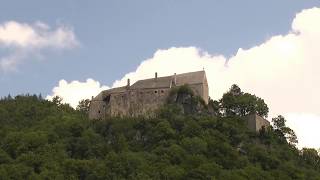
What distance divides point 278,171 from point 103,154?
71.7 ft

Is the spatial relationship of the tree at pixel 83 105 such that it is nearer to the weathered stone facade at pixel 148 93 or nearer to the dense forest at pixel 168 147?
the dense forest at pixel 168 147

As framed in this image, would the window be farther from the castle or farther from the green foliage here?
the green foliage

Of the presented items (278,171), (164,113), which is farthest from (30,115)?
(278,171)

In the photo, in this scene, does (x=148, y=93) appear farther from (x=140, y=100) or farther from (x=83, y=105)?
(x=83, y=105)

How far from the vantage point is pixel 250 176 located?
3054 inches

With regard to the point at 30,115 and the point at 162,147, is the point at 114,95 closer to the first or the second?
the point at 162,147

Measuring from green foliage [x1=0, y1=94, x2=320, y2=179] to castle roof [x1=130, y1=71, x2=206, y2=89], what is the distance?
3576 millimetres

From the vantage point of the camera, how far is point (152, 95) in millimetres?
93062

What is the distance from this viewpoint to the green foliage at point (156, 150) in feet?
263

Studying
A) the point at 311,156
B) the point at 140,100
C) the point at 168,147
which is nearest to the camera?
the point at 168,147

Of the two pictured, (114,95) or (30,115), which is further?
(30,115)

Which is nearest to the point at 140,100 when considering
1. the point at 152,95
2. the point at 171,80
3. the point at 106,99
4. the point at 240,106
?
the point at 152,95

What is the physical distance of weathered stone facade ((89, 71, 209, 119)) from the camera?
93.1m

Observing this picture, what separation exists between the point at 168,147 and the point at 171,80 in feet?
41.0
